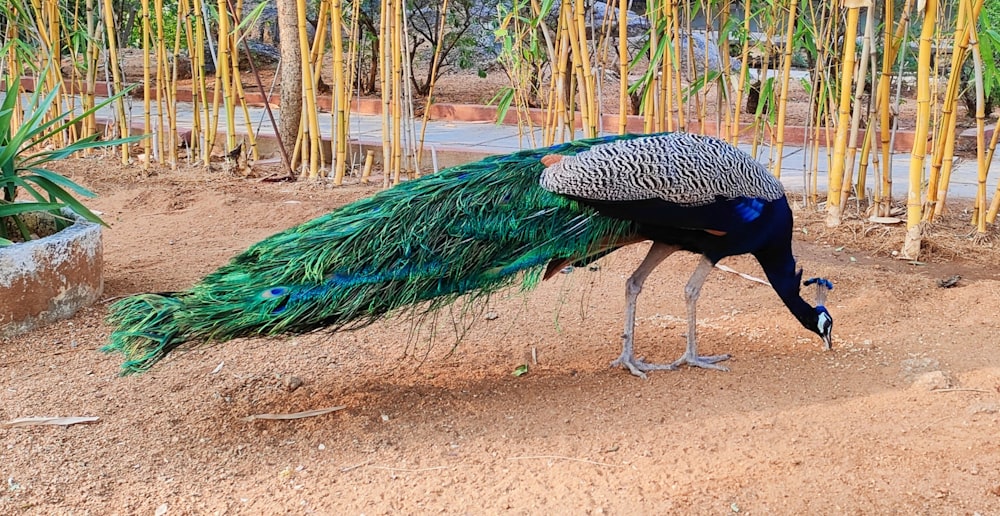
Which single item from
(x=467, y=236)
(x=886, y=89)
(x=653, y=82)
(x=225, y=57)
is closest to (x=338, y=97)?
(x=225, y=57)

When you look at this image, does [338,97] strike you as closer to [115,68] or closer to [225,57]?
[225,57]

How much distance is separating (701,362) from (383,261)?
1.38 m

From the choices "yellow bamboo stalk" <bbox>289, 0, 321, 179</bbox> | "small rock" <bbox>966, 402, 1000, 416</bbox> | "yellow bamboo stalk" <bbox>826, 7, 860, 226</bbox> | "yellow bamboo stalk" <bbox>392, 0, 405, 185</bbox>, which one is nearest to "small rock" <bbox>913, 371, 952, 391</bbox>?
"small rock" <bbox>966, 402, 1000, 416</bbox>

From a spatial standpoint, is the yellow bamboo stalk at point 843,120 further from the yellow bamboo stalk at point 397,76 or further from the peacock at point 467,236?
the yellow bamboo stalk at point 397,76

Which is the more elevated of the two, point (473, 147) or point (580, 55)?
point (580, 55)

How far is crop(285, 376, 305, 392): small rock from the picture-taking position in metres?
3.35

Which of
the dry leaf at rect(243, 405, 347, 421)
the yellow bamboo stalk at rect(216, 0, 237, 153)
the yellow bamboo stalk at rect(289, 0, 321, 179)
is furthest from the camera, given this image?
the yellow bamboo stalk at rect(216, 0, 237, 153)

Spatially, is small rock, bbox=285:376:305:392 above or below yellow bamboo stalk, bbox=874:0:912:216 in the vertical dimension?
below

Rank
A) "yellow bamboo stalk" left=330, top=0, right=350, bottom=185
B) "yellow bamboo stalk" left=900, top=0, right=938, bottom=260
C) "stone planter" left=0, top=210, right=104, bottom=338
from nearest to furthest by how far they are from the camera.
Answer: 1. "stone planter" left=0, top=210, right=104, bottom=338
2. "yellow bamboo stalk" left=900, top=0, right=938, bottom=260
3. "yellow bamboo stalk" left=330, top=0, right=350, bottom=185

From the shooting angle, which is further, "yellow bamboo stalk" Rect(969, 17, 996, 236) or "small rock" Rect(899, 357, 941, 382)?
"yellow bamboo stalk" Rect(969, 17, 996, 236)

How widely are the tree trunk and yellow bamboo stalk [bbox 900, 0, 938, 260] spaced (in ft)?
16.8

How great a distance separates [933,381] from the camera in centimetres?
320

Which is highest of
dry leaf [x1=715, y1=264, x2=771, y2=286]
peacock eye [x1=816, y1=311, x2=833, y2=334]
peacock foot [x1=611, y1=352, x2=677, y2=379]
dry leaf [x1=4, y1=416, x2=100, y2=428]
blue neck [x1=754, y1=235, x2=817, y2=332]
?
blue neck [x1=754, y1=235, x2=817, y2=332]

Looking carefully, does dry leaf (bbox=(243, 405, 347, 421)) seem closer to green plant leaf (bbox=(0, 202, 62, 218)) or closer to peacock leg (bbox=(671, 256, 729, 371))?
peacock leg (bbox=(671, 256, 729, 371))
